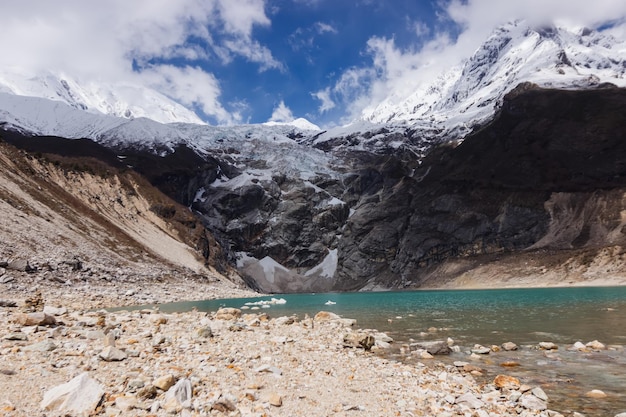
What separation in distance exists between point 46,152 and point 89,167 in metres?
28.0

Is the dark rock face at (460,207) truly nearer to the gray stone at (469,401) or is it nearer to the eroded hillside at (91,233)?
the eroded hillside at (91,233)

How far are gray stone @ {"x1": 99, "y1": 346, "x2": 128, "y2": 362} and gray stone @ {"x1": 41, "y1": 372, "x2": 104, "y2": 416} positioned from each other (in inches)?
109

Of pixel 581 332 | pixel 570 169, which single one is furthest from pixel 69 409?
pixel 570 169

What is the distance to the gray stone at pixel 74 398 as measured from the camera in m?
7.66

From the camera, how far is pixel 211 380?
10.6 meters

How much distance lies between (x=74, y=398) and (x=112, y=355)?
336 centimetres

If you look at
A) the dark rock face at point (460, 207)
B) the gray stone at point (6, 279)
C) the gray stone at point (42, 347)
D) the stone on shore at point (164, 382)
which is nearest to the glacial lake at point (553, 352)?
the stone on shore at point (164, 382)

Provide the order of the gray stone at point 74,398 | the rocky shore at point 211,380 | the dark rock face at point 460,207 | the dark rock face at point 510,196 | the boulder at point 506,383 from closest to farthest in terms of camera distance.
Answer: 1. the gray stone at point 74,398
2. the rocky shore at point 211,380
3. the boulder at point 506,383
4. the dark rock face at point 510,196
5. the dark rock face at point 460,207

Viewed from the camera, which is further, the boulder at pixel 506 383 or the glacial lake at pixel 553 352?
the boulder at pixel 506 383

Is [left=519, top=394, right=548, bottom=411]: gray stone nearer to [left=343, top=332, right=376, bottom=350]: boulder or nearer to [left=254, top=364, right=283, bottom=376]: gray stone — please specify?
[left=254, top=364, right=283, bottom=376]: gray stone

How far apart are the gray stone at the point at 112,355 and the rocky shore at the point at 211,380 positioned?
33 millimetres

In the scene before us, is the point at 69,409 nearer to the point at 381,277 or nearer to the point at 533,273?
the point at 533,273

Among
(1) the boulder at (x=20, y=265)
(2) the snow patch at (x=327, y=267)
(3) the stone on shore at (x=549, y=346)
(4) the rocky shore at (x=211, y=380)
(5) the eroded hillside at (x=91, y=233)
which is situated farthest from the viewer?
(2) the snow patch at (x=327, y=267)

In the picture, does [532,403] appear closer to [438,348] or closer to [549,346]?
[438,348]
